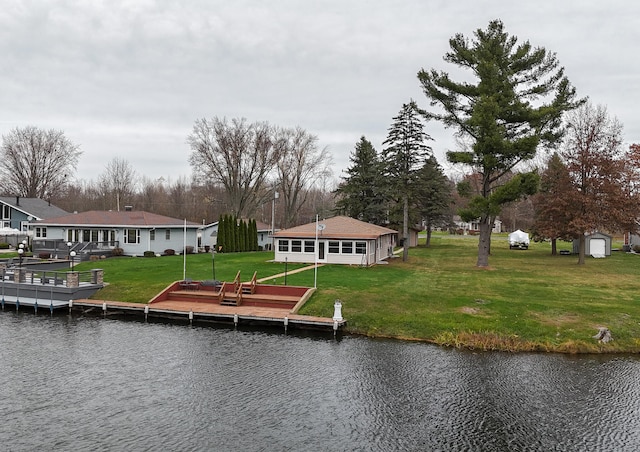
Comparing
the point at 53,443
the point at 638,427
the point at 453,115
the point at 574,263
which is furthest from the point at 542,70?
the point at 53,443

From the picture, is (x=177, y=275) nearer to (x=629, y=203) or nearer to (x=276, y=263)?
(x=276, y=263)

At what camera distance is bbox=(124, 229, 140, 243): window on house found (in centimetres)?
4275

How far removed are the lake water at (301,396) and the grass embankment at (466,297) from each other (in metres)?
1.27

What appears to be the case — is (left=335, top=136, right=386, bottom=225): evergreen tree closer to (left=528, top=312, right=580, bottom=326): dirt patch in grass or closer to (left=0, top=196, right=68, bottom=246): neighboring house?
(left=528, top=312, right=580, bottom=326): dirt patch in grass

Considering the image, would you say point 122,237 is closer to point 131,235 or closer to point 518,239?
point 131,235

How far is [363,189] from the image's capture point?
50.8 m

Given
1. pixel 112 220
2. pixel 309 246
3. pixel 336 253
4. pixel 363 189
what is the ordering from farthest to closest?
pixel 363 189 → pixel 112 220 → pixel 309 246 → pixel 336 253

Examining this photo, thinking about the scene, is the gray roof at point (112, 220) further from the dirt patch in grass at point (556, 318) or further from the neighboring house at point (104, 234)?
the dirt patch in grass at point (556, 318)

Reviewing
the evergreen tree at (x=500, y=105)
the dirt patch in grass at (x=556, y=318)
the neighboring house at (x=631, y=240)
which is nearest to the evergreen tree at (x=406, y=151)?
the evergreen tree at (x=500, y=105)

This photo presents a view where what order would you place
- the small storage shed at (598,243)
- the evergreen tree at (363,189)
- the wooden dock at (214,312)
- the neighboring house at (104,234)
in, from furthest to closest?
Result: the evergreen tree at (363,189)
the small storage shed at (598,243)
the neighboring house at (104,234)
the wooden dock at (214,312)

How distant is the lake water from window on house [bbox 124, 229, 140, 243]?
24.0 meters

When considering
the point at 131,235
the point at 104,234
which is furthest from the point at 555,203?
the point at 104,234

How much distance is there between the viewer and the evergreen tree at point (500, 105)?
31.8 metres

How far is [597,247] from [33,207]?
6075 centimetres
